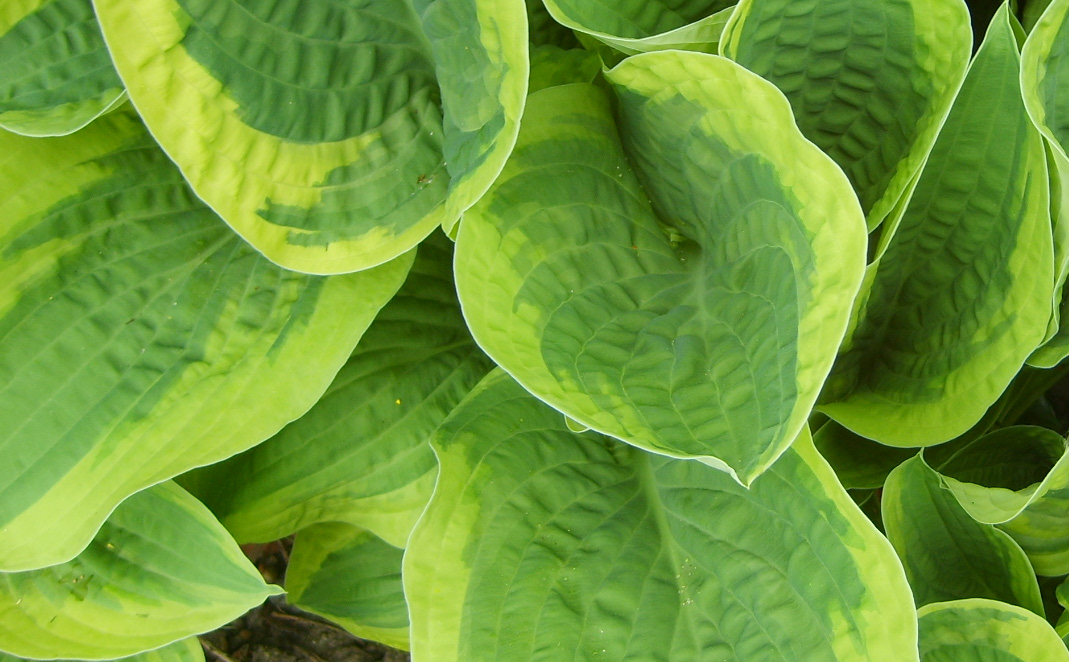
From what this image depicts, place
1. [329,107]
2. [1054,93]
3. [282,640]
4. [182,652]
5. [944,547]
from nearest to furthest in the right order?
1. [1054,93]
2. [329,107]
3. [944,547]
4. [182,652]
5. [282,640]

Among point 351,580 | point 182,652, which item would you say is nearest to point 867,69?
point 351,580

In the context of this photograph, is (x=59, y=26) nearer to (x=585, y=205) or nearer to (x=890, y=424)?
(x=585, y=205)

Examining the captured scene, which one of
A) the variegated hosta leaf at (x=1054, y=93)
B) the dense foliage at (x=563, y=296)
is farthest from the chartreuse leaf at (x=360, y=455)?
the variegated hosta leaf at (x=1054, y=93)

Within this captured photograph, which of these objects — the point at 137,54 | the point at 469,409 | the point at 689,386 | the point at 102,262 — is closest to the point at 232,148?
the point at 137,54

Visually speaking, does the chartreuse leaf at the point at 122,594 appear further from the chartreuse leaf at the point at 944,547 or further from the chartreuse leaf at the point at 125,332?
the chartreuse leaf at the point at 944,547

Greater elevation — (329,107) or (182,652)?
(329,107)

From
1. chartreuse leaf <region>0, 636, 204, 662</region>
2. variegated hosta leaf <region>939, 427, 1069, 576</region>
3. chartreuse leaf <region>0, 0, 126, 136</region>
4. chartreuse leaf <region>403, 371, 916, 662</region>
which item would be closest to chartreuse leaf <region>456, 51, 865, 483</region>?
chartreuse leaf <region>403, 371, 916, 662</region>

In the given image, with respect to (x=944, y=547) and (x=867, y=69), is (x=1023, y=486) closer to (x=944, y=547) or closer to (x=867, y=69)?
(x=944, y=547)
